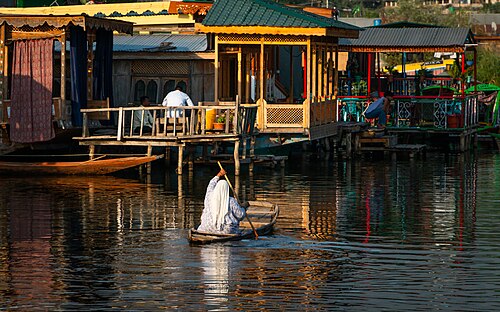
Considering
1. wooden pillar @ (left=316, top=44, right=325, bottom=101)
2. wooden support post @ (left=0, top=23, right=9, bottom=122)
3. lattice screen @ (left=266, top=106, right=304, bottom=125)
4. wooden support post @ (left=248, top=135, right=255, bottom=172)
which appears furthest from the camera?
wooden pillar @ (left=316, top=44, right=325, bottom=101)

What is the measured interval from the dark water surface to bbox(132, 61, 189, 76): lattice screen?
4817mm

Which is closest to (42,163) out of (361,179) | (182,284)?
(361,179)

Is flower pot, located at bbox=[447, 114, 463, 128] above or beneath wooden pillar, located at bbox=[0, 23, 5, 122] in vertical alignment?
beneath

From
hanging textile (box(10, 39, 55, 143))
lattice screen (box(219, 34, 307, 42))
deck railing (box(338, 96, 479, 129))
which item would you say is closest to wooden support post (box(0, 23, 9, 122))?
hanging textile (box(10, 39, 55, 143))

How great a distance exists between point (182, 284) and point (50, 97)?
1401 cm

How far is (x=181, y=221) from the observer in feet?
70.7

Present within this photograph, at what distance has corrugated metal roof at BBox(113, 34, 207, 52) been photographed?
32844 mm

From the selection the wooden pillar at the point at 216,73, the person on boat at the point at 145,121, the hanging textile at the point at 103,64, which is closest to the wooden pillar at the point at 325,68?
the wooden pillar at the point at 216,73

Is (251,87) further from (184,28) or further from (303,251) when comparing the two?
(303,251)

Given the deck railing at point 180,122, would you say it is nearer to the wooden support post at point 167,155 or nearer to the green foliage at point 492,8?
the wooden support post at point 167,155

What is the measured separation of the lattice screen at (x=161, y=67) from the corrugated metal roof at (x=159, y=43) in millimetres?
398

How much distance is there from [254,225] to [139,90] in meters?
14.0

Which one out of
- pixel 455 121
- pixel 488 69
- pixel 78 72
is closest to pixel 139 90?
pixel 78 72

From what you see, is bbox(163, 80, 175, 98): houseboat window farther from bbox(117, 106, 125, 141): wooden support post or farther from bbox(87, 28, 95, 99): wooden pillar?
bbox(117, 106, 125, 141): wooden support post
